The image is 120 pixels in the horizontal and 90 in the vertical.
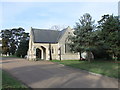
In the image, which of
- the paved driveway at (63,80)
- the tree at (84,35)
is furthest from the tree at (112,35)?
the paved driveway at (63,80)

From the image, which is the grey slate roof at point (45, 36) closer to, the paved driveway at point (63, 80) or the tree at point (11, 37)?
the paved driveway at point (63, 80)

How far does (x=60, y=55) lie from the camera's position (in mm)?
37188

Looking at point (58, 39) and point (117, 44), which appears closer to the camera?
point (117, 44)

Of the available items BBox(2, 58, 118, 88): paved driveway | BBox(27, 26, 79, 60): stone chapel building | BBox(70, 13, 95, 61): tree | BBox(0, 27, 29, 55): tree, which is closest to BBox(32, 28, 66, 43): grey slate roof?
BBox(27, 26, 79, 60): stone chapel building

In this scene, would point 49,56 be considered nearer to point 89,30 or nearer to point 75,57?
point 75,57

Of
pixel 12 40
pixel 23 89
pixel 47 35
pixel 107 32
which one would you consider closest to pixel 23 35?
pixel 12 40

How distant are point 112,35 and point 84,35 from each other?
244 inches

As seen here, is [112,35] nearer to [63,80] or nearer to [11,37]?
[63,80]

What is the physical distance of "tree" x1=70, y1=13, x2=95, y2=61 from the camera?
25266 millimetres

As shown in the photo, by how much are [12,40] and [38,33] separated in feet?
143

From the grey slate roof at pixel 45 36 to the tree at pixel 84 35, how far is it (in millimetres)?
12077

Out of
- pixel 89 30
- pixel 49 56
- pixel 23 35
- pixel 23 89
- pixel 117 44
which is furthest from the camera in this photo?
pixel 23 35

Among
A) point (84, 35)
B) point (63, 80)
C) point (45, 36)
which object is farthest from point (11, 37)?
point (63, 80)

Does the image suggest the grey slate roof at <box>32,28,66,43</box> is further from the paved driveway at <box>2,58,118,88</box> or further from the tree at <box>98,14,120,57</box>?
the paved driveway at <box>2,58,118,88</box>
